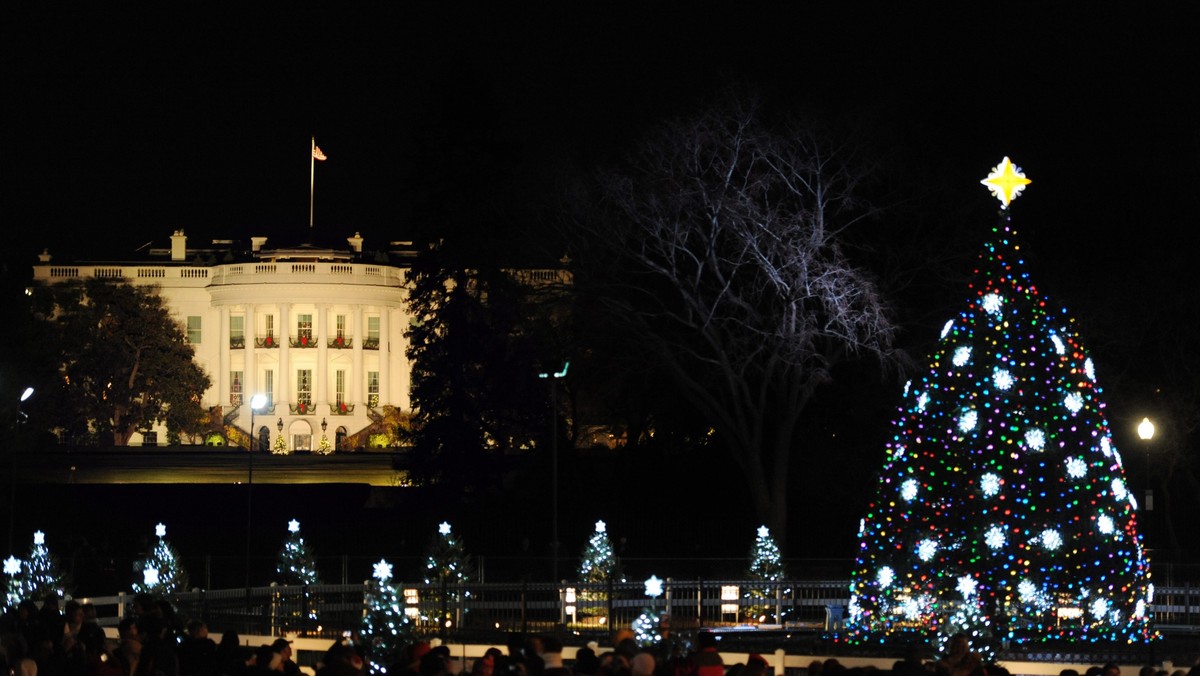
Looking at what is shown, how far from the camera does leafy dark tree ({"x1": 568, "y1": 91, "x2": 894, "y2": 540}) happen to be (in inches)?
1692

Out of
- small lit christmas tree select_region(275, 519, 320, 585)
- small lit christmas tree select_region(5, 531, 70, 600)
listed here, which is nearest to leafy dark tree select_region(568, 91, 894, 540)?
small lit christmas tree select_region(275, 519, 320, 585)

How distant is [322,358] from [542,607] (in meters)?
82.1

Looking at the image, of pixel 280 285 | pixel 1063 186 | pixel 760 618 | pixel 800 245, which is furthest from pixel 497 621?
pixel 280 285

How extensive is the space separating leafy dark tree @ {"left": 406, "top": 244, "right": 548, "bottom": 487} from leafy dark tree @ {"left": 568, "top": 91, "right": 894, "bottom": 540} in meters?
12.8

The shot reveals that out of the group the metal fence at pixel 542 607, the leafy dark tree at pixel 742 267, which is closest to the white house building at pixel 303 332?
the leafy dark tree at pixel 742 267

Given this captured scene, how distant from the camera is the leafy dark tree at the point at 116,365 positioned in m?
93.2

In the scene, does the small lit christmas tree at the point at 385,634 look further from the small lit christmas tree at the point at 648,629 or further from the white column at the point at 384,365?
the white column at the point at 384,365

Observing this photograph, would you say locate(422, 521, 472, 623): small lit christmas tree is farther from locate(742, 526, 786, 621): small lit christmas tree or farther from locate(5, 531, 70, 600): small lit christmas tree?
locate(5, 531, 70, 600): small lit christmas tree

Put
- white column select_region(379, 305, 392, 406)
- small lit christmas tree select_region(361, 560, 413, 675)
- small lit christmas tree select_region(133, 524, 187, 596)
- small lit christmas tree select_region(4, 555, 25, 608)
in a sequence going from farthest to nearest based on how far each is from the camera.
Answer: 1. white column select_region(379, 305, 392, 406)
2. small lit christmas tree select_region(133, 524, 187, 596)
3. small lit christmas tree select_region(4, 555, 25, 608)
4. small lit christmas tree select_region(361, 560, 413, 675)

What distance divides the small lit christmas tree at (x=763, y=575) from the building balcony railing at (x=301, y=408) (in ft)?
252

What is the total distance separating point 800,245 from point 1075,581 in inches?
854

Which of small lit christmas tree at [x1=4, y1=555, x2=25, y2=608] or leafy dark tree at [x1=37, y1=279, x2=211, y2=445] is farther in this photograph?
leafy dark tree at [x1=37, y1=279, x2=211, y2=445]

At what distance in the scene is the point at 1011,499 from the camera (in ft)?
71.4

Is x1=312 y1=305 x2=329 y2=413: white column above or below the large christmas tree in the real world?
above
